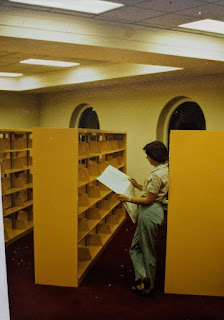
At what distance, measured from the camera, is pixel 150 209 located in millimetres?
3838

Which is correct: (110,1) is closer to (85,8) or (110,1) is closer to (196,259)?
(85,8)

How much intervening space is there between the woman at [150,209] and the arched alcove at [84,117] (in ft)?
21.7

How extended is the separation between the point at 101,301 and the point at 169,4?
10.1 feet

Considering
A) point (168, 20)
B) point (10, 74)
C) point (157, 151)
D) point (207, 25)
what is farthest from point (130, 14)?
point (10, 74)

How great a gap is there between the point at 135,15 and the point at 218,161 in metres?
1.83

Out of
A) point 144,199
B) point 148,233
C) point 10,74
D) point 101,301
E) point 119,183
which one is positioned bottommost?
point 101,301

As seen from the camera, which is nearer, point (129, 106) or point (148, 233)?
point (148, 233)

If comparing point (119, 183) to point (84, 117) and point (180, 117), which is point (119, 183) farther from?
point (84, 117)

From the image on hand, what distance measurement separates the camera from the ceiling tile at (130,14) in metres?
3.88

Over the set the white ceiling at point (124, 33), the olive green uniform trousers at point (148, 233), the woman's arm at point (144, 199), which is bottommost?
the olive green uniform trousers at point (148, 233)

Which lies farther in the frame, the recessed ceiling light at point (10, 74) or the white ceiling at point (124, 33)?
the recessed ceiling light at point (10, 74)

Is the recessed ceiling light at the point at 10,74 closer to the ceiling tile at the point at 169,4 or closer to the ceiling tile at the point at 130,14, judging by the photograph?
the ceiling tile at the point at 130,14

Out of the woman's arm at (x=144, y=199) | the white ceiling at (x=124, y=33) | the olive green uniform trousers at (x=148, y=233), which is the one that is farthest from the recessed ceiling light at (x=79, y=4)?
the olive green uniform trousers at (x=148, y=233)

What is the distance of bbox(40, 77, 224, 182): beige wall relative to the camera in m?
7.11
